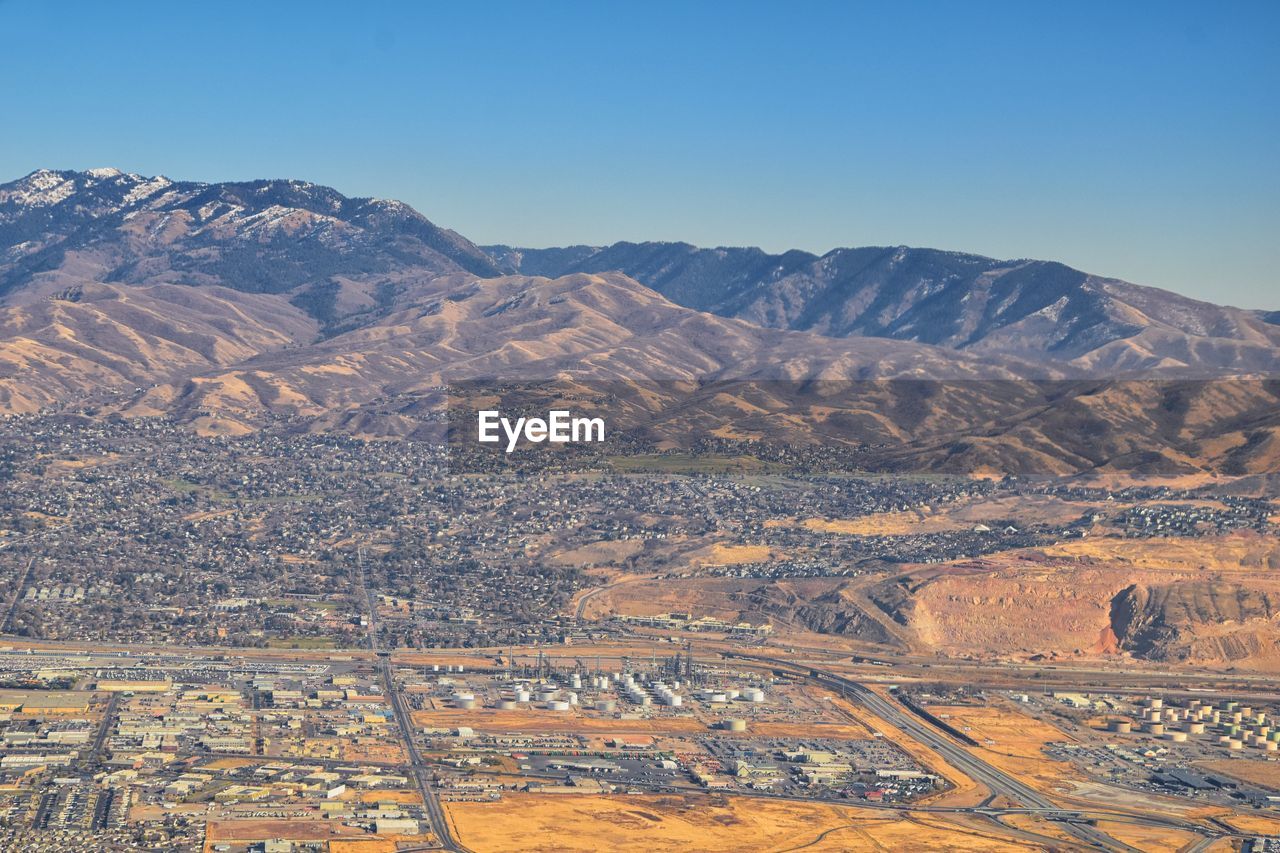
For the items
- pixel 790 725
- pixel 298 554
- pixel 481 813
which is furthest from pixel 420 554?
pixel 481 813

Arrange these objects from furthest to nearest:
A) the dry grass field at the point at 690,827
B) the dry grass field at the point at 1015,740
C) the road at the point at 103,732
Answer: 1. the dry grass field at the point at 1015,740
2. the road at the point at 103,732
3. the dry grass field at the point at 690,827

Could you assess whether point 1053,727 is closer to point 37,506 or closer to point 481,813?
point 481,813

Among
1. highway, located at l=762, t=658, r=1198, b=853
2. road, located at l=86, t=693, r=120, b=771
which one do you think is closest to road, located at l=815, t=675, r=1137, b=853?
highway, located at l=762, t=658, r=1198, b=853

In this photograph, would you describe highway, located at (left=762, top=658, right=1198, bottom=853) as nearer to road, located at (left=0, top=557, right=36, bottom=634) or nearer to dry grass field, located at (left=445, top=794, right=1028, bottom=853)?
dry grass field, located at (left=445, top=794, right=1028, bottom=853)

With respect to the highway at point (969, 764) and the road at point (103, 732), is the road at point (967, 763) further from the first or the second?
the road at point (103, 732)

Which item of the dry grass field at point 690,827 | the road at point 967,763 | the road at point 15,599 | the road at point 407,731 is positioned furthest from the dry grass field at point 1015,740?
the road at point 15,599

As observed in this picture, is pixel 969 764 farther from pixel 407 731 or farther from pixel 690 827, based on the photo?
pixel 407 731

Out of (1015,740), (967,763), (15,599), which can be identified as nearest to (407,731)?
(967,763)
